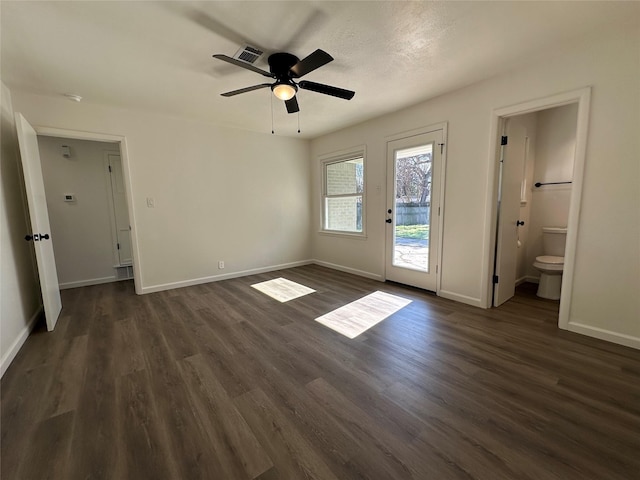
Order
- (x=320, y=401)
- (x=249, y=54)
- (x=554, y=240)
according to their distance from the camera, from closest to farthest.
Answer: (x=320, y=401)
(x=249, y=54)
(x=554, y=240)

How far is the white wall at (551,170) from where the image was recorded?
3.55m

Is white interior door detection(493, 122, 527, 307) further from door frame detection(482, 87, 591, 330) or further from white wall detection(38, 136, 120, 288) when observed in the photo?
white wall detection(38, 136, 120, 288)

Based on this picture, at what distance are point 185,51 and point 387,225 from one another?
10.2ft

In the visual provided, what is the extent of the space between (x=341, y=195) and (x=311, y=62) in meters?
2.96

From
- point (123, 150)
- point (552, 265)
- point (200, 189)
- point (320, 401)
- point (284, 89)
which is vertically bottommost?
point (320, 401)

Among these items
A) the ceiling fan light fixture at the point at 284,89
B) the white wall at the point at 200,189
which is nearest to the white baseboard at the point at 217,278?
the white wall at the point at 200,189

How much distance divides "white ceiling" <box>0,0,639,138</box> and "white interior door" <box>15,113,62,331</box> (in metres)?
0.58

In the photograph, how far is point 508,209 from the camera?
121 inches

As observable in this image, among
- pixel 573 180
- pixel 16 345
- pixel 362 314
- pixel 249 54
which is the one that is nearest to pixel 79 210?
pixel 16 345

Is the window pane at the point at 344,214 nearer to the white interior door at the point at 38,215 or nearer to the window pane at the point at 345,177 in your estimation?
the window pane at the point at 345,177

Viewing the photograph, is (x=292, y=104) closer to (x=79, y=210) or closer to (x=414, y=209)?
(x=414, y=209)

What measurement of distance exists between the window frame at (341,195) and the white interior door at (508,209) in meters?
1.88

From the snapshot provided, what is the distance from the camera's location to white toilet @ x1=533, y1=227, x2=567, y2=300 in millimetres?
3262

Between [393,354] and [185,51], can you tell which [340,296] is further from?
[185,51]
